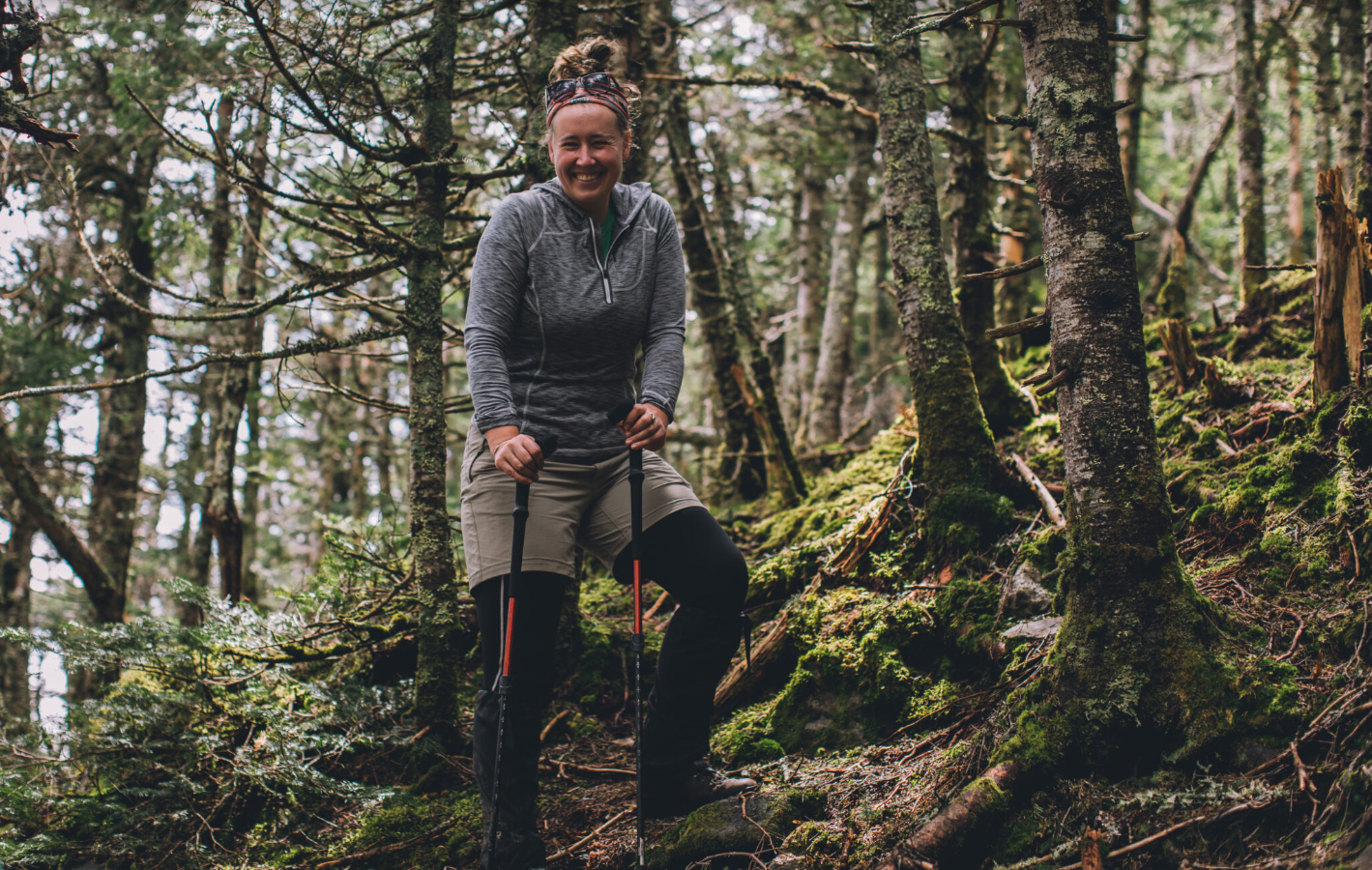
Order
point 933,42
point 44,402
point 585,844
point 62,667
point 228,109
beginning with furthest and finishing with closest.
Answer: point 933,42 → point 44,402 → point 228,109 → point 62,667 → point 585,844

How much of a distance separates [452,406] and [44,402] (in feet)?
28.8

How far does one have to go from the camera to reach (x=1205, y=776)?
86.1 inches

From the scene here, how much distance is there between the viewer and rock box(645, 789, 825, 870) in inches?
110

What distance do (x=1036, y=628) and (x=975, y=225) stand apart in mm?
3574

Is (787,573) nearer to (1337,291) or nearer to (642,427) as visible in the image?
(642,427)

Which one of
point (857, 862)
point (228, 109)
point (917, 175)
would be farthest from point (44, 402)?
point (857, 862)

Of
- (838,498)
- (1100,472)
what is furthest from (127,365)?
(1100,472)

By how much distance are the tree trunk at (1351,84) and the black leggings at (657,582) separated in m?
5.98

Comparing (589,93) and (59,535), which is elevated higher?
(589,93)

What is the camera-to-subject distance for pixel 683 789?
3.13 metres

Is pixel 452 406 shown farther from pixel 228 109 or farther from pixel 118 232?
pixel 118 232

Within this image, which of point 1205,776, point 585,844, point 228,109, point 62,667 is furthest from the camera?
point 228,109

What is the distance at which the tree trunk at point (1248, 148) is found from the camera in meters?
7.41

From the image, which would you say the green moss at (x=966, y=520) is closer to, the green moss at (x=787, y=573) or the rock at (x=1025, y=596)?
the rock at (x=1025, y=596)
